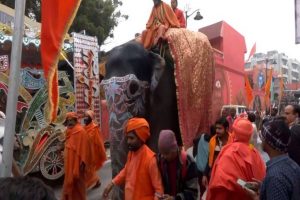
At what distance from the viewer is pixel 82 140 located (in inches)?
260

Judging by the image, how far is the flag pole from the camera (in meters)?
2.67

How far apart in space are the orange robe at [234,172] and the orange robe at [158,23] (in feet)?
7.39

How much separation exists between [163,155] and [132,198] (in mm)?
468

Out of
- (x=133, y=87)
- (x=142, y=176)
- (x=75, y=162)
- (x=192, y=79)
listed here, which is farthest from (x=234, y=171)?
(x=75, y=162)

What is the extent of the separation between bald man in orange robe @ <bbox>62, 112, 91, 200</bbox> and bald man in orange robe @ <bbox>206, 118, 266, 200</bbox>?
3417 millimetres

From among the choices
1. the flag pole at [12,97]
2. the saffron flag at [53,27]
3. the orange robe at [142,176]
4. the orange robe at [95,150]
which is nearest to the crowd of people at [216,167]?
the orange robe at [142,176]

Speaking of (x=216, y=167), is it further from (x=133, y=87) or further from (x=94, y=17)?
(x=94, y=17)

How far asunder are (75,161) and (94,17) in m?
13.7

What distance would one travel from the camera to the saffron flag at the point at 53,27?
3131mm

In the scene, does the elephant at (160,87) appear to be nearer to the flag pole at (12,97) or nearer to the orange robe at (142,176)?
the orange robe at (142,176)

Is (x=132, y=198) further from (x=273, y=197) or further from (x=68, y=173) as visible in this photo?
(x=68, y=173)

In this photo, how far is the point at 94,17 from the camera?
63.7 ft

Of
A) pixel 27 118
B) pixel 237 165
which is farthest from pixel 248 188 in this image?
pixel 27 118

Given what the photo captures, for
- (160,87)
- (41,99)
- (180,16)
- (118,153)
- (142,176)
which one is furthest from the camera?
(41,99)
